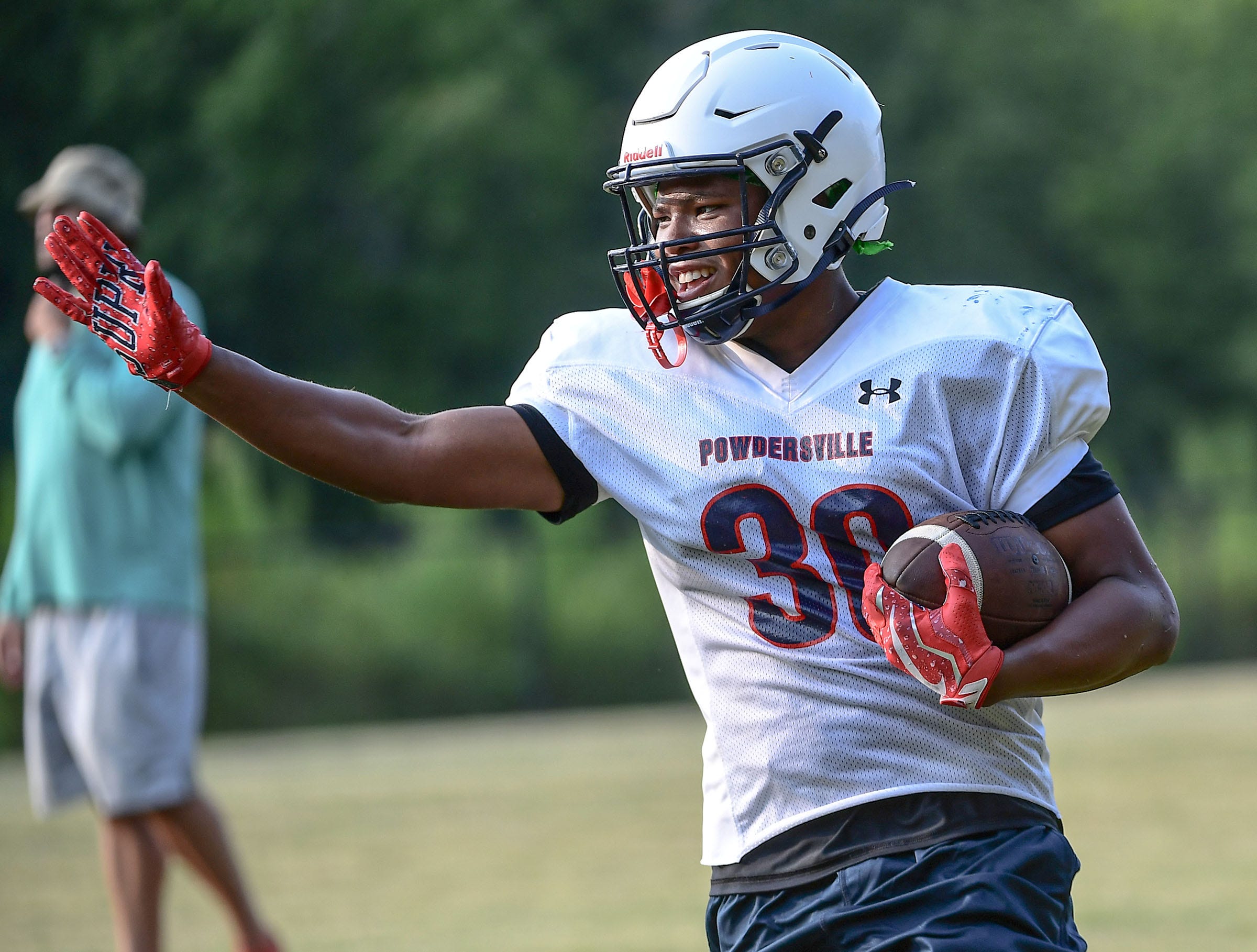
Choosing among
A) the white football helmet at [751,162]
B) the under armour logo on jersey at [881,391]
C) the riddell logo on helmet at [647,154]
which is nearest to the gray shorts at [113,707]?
the white football helmet at [751,162]

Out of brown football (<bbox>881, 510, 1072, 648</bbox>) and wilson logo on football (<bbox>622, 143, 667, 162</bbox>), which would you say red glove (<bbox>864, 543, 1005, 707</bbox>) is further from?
wilson logo on football (<bbox>622, 143, 667, 162</bbox>)

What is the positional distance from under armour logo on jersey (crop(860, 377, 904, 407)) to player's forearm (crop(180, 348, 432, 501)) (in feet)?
2.27

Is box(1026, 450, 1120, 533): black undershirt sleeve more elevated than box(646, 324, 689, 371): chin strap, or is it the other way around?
box(646, 324, 689, 371): chin strap

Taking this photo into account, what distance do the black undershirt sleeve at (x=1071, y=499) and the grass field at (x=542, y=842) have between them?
10.1 feet

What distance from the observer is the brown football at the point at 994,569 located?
95.2 inches

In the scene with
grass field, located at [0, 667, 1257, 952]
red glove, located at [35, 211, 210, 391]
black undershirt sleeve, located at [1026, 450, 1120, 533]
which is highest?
red glove, located at [35, 211, 210, 391]

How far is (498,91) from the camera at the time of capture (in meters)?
18.1

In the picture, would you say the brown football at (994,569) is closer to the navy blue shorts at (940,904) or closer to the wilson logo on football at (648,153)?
the navy blue shorts at (940,904)

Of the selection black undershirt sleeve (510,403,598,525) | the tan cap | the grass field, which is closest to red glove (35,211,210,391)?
black undershirt sleeve (510,403,598,525)

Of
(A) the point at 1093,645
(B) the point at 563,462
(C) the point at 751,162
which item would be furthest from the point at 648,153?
(A) the point at 1093,645

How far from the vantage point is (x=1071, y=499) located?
259 centimetres

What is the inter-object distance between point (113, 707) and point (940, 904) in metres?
3.10

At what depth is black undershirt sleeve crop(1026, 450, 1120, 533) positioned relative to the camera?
8.49 feet

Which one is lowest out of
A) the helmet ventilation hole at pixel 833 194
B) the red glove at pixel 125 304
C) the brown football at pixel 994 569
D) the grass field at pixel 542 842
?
the grass field at pixel 542 842
